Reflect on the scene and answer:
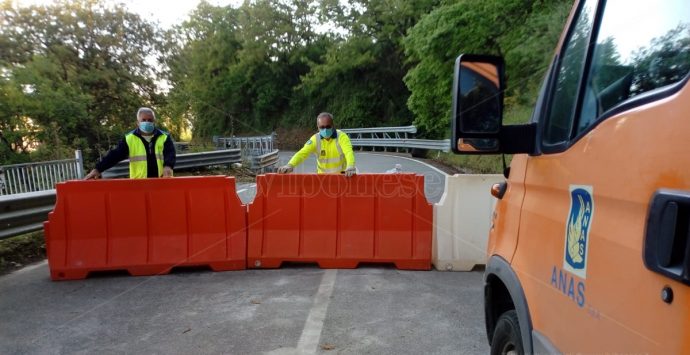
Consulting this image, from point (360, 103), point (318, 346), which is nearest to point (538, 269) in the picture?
point (318, 346)

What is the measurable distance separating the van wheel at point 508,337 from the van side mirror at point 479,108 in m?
0.85

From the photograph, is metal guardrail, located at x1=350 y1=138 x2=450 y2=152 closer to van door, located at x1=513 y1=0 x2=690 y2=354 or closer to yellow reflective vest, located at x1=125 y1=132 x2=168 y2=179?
yellow reflective vest, located at x1=125 y1=132 x2=168 y2=179

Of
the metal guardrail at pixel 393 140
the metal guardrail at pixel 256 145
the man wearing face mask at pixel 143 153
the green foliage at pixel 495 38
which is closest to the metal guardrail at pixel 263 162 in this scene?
the metal guardrail at pixel 256 145

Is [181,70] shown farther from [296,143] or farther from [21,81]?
[296,143]

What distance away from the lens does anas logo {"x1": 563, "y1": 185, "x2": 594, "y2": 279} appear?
151 cm

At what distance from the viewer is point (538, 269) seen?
6.09ft

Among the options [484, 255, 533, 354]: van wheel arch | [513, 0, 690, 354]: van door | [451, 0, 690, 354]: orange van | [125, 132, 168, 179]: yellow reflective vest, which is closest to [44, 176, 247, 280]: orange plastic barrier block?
[125, 132, 168, 179]: yellow reflective vest

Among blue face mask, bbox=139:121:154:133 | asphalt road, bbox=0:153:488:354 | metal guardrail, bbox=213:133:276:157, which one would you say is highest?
blue face mask, bbox=139:121:154:133

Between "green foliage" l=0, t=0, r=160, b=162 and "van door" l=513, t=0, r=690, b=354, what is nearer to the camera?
"van door" l=513, t=0, r=690, b=354

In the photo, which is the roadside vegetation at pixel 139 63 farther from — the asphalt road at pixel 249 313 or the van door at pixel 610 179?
the van door at pixel 610 179

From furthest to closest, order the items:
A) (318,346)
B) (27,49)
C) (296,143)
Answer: (296,143)
(27,49)
(318,346)

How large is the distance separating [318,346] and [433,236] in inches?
94.3

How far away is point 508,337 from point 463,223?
10.4 feet

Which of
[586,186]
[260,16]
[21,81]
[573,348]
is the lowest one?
[573,348]
